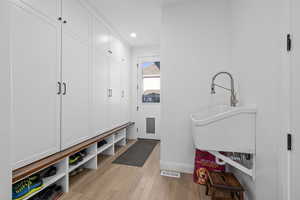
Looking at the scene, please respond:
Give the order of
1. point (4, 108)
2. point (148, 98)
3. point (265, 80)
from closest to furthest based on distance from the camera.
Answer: point (4, 108) < point (265, 80) < point (148, 98)

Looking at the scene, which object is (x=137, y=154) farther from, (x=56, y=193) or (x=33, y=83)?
(x=33, y=83)

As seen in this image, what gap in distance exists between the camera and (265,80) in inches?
43.4

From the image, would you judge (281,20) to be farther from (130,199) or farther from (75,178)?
(75,178)

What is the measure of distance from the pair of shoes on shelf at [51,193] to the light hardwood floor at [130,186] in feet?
0.32

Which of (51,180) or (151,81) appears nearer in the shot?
(51,180)

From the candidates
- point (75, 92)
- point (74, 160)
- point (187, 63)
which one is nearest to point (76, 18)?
point (75, 92)

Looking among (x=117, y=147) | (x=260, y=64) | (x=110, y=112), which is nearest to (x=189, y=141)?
(x=260, y=64)

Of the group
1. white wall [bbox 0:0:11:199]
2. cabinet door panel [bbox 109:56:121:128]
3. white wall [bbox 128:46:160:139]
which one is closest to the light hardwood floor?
cabinet door panel [bbox 109:56:121:128]

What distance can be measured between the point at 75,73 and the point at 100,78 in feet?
1.96

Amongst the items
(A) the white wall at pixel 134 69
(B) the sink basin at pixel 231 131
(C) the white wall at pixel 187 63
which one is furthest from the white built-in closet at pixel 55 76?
(B) the sink basin at pixel 231 131

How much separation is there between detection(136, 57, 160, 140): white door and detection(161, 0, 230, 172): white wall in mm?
1608

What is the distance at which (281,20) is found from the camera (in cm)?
91

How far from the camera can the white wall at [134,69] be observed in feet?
12.5

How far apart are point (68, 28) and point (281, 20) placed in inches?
85.6
